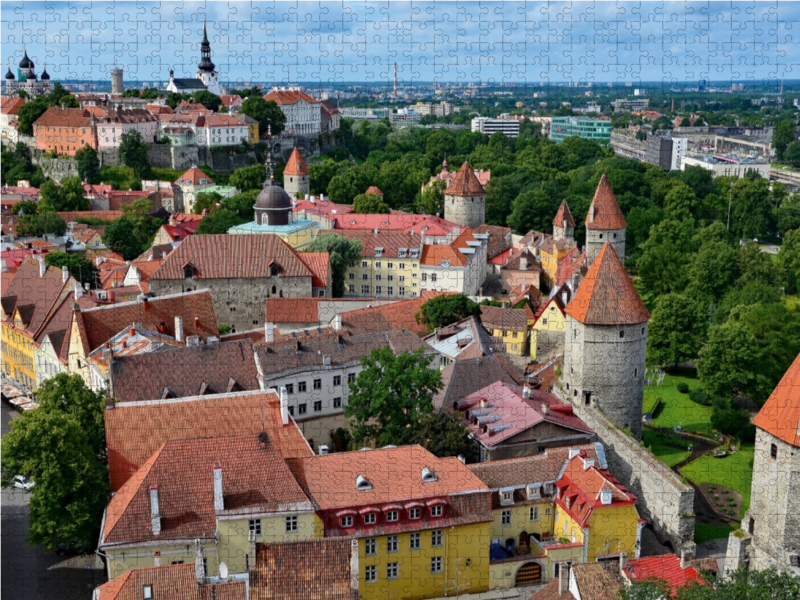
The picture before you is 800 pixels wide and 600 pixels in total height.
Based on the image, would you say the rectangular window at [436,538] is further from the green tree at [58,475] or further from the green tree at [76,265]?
the green tree at [76,265]

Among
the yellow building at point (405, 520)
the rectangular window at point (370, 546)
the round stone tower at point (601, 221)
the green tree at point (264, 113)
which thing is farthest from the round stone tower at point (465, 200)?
the rectangular window at point (370, 546)

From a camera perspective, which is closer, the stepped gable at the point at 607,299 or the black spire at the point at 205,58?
the stepped gable at the point at 607,299

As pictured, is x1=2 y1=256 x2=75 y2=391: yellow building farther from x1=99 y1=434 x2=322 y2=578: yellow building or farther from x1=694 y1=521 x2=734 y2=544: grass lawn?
x1=694 y1=521 x2=734 y2=544: grass lawn

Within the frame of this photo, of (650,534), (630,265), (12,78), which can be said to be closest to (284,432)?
(650,534)

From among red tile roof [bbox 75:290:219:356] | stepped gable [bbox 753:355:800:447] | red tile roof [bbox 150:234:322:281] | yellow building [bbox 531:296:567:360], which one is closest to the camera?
stepped gable [bbox 753:355:800:447]

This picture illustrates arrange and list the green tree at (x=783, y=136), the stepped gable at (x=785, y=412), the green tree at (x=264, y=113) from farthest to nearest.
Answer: the green tree at (x=783, y=136)
the green tree at (x=264, y=113)
the stepped gable at (x=785, y=412)

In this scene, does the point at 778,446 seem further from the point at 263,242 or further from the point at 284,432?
the point at 263,242

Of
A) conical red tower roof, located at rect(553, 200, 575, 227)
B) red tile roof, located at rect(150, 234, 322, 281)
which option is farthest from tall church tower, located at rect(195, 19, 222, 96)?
red tile roof, located at rect(150, 234, 322, 281)
